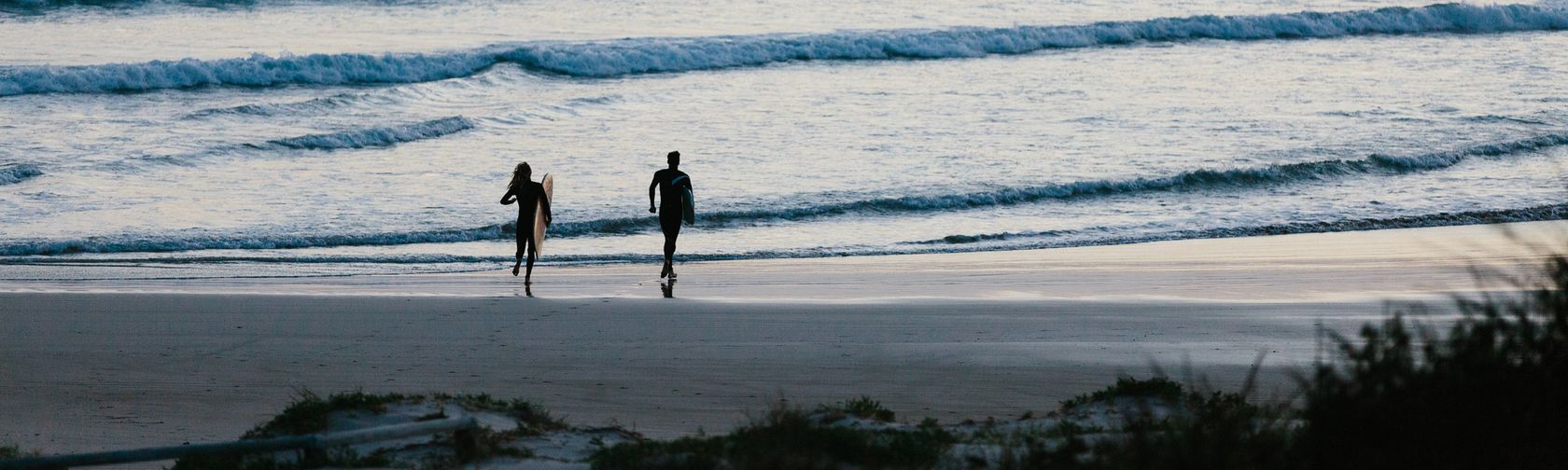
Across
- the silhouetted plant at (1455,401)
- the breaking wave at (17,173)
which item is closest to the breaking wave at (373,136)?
the breaking wave at (17,173)

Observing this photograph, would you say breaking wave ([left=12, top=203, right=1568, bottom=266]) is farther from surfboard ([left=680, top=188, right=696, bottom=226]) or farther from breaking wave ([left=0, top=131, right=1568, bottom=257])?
surfboard ([left=680, top=188, right=696, bottom=226])

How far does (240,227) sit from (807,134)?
439 inches

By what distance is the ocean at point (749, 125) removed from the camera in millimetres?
17594

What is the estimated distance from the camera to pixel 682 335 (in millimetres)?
10039

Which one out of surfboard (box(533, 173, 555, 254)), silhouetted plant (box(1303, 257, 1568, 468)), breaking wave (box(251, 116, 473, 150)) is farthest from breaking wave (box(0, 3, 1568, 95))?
silhouetted plant (box(1303, 257, 1568, 468))

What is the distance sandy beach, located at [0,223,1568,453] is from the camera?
782 cm

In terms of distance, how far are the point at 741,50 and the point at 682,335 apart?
28205mm

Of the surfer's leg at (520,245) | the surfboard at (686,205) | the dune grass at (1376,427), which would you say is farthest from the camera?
the surfboard at (686,205)

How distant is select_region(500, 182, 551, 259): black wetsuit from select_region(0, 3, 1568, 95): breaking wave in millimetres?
20638

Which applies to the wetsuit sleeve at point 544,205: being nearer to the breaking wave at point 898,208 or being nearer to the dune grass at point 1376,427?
the breaking wave at point 898,208

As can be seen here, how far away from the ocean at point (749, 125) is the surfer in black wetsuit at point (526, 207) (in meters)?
1.61

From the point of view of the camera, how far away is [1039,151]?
24203mm

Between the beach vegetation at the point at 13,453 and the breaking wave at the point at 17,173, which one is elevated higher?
the beach vegetation at the point at 13,453

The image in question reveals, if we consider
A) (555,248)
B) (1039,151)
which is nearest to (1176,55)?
(1039,151)
